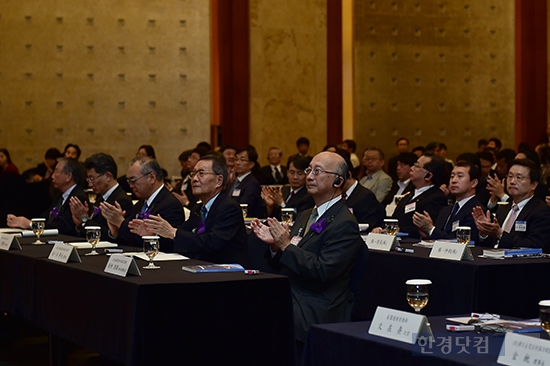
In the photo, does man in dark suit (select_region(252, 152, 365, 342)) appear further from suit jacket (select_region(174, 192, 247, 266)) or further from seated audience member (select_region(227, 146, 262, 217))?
seated audience member (select_region(227, 146, 262, 217))

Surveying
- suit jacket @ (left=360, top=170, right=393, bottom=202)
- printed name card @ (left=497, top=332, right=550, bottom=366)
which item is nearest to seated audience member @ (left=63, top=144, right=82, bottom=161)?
suit jacket @ (left=360, top=170, right=393, bottom=202)

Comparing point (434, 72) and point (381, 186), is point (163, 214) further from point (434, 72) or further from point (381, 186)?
point (434, 72)

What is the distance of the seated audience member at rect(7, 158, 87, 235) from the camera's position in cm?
738

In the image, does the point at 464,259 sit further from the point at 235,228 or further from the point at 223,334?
the point at 223,334

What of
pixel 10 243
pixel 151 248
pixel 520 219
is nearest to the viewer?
pixel 151 248

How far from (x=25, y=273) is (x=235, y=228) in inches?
48.1

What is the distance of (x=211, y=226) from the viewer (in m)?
5.63

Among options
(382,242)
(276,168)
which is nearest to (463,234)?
(382,242)

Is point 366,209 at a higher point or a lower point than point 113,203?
lower

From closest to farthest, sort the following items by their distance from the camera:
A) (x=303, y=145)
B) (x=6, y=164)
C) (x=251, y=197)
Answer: (x=251, y=197), (x=6, y=164), (x=303, y=145)

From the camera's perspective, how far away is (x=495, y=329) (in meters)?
3.13

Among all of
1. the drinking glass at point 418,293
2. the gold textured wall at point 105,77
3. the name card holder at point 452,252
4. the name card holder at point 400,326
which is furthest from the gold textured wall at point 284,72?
the name card holder at point 400,326

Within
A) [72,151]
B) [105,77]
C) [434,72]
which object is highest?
[434,72]

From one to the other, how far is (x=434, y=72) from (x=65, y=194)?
11704 mm
